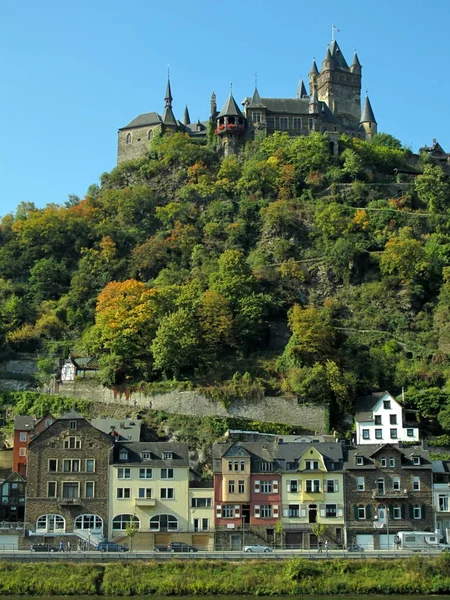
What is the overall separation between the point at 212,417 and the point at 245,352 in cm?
1200

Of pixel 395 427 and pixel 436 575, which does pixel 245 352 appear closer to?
pixel 395 427

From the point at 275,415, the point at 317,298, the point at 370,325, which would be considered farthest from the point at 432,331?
the point at 275,415

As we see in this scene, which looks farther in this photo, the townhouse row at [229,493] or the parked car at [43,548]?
the townhouse row at [229,493]

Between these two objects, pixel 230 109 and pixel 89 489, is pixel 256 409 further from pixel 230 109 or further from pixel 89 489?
pixel 230 109

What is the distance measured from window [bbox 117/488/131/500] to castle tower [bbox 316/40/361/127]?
262ft

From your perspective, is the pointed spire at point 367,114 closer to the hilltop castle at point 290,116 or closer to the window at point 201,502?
the hilltop castle at point 290,116

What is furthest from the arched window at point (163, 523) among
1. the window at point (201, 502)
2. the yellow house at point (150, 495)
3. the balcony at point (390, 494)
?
the balcony at point (390, 494)

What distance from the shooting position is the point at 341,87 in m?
144

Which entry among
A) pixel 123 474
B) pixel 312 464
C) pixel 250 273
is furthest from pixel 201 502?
pixel 250 273

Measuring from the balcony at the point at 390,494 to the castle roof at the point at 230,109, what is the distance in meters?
67.0

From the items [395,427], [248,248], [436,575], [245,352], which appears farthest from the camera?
[248,248]

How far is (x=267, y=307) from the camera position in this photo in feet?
325

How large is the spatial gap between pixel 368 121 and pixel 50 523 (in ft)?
275

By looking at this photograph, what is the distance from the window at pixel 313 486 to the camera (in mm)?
72562
